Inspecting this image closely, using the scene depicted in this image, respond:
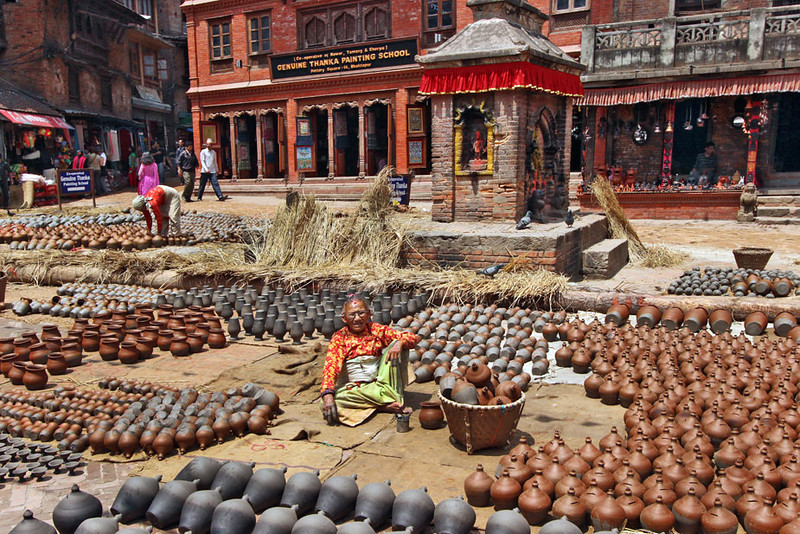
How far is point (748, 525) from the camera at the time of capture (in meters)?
3.37

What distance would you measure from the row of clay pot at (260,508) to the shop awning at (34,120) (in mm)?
21343

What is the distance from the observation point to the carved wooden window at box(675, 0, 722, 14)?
1973cm

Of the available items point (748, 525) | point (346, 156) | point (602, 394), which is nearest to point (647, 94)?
point (346, 156)

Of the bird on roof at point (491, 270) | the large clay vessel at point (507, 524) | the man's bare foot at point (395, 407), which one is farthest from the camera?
the bird on roof at point (491, 270)

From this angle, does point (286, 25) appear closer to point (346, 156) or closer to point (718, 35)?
point (346, 156)

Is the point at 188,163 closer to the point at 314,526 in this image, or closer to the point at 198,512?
the point at 198,512

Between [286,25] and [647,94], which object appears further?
[286,25]

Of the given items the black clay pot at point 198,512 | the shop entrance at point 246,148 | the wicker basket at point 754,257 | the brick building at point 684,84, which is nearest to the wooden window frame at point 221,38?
the shop entrance at point 246,148

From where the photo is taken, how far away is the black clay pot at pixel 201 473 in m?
3.85

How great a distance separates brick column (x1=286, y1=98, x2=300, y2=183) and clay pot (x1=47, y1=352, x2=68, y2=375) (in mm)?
18033

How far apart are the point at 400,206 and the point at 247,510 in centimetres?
1132

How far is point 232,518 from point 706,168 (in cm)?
1874

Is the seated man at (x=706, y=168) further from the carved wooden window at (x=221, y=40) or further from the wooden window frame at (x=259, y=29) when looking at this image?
the carved wooden window at (x=221, y=40)

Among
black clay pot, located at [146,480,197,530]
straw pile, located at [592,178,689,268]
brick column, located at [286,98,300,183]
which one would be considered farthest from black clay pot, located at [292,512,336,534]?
brick column, located at [286,98,300,183]
